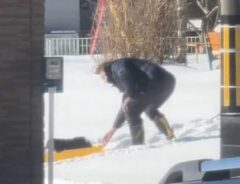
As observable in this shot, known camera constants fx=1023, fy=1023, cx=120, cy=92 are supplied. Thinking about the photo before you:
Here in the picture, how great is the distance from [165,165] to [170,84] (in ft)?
8.45

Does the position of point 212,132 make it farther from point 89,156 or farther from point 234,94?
point 234,94

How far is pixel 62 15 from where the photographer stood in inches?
1494

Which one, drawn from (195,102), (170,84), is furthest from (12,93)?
(195,102)

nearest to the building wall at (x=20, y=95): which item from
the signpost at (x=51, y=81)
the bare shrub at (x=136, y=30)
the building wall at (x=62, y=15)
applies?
the signpost at (x=51, y=81)

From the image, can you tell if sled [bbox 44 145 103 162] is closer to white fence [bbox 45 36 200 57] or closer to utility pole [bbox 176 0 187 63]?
utility pole [bbox 176 0 187 63]

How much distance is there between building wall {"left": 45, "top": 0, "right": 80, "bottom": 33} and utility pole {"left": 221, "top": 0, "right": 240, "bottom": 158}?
92.5 ft

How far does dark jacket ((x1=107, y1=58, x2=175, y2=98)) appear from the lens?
14.3 metres

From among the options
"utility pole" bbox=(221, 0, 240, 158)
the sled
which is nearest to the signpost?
"utility pole" bbox=(221, 0, 240, 158)

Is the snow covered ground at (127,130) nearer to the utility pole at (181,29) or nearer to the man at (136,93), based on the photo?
the man at (136,93)

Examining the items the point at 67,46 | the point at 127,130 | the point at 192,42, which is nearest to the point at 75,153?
the point at 127,130

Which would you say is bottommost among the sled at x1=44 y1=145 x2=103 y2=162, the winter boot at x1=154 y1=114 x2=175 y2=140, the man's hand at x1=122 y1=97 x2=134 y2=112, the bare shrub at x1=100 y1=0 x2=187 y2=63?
the sled at x1=44 y1=145 x2=103 y2=162

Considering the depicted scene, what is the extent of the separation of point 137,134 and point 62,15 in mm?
24014

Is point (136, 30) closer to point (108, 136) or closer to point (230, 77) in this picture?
point (108, 136)

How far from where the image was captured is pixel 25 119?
35.4 ft
